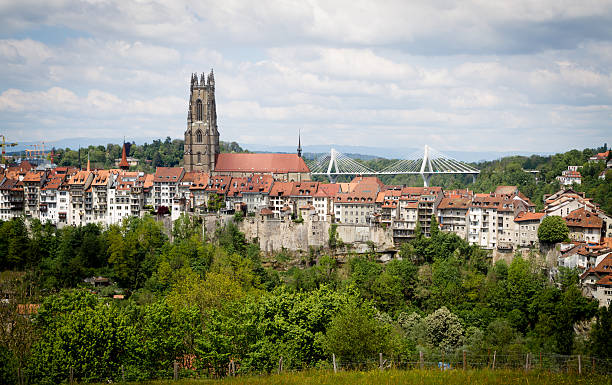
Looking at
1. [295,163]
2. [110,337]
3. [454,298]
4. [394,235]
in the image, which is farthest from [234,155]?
[110,337]

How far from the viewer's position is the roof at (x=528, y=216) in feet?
183

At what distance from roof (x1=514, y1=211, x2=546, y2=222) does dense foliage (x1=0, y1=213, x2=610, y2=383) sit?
4361 mm

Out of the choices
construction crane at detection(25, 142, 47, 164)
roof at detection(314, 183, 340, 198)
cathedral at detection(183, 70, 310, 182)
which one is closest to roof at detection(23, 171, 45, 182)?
cathedral at detection(183, 70, 310, 182)

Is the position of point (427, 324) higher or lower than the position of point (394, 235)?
lower

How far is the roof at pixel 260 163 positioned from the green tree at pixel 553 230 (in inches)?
1356

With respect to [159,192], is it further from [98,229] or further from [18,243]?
[18,243]

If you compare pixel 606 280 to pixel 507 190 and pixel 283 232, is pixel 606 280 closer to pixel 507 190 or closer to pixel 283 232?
pixel 507 190

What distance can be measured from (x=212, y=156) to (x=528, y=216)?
134ft

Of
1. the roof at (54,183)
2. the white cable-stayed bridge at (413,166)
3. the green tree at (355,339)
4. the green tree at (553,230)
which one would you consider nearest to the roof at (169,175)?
the roof at (54,183)

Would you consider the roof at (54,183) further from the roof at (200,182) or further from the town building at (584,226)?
the town building at (584,226)

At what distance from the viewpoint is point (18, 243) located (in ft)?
207

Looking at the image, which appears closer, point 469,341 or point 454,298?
point 469,341

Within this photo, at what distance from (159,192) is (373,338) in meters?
46.7

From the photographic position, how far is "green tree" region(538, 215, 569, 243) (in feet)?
175
